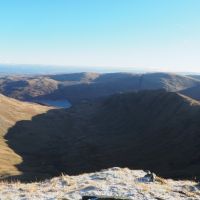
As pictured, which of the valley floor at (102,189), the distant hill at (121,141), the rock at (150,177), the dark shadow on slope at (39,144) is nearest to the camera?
the valley floor at (102,189)

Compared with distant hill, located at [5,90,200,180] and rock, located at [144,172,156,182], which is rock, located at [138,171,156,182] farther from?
distant hill, located at [5,90,200,180]

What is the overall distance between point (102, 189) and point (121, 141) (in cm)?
12775

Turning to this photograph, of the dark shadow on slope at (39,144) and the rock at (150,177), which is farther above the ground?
the rock at (150,177)

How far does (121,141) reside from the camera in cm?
14888

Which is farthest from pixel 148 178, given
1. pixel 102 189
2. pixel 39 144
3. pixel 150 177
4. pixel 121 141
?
pixel 39 144

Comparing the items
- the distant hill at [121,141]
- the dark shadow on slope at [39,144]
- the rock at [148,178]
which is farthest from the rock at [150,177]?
the dark shadow on slope at [39,144]

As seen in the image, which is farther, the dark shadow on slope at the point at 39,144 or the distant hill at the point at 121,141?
the distant hill at the point at 121,141

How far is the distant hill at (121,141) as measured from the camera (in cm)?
10838

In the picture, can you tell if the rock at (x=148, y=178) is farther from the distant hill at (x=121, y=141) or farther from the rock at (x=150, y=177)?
the distant hill at (x=121, y=141)

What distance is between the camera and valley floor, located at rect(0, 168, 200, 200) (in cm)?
2080

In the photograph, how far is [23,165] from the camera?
112312 mm

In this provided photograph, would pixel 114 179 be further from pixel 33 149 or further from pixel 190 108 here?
pixel 190 108

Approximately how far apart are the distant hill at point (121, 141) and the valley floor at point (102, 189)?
55221 millimetres

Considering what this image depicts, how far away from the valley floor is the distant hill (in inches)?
2174
